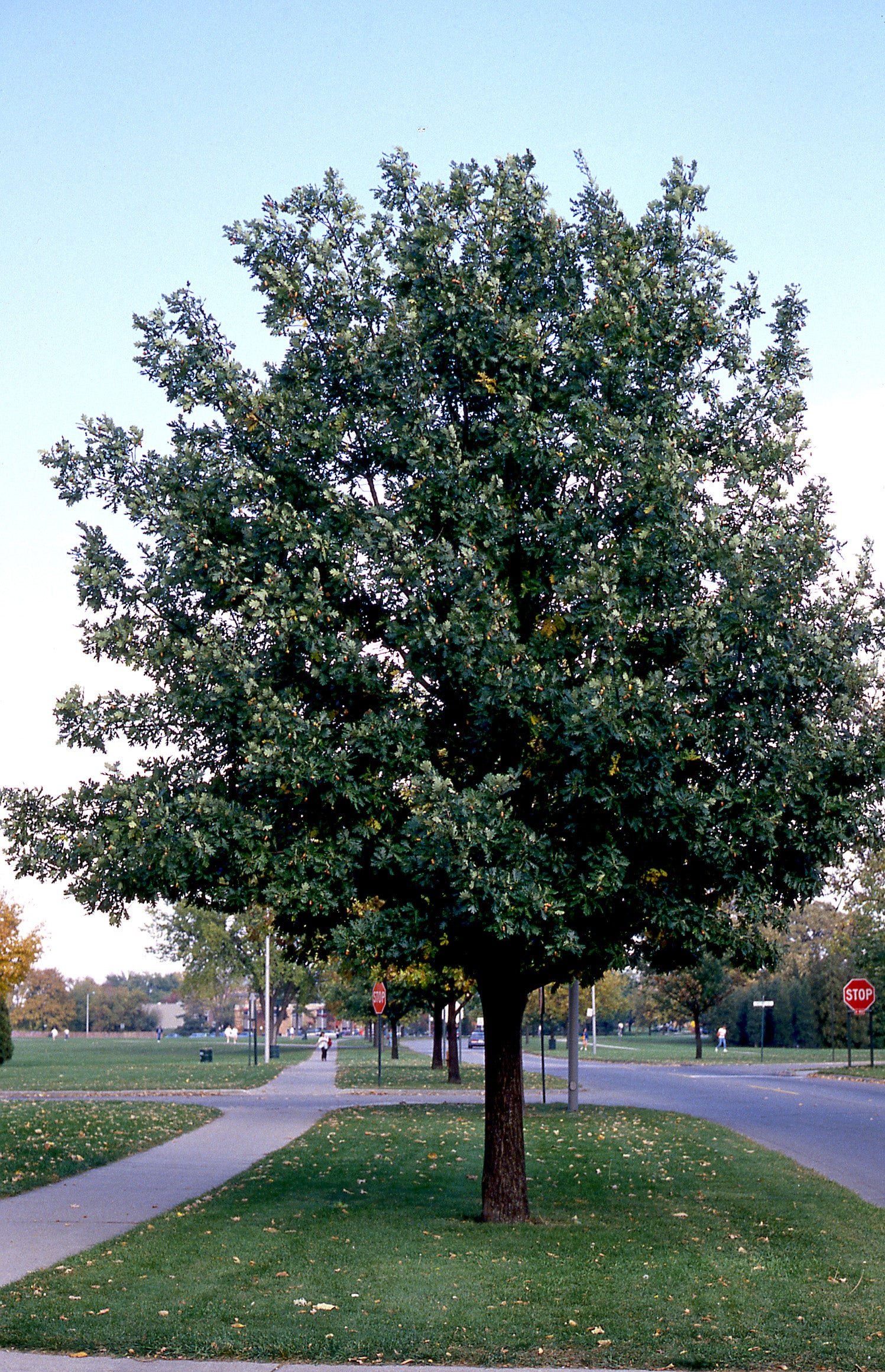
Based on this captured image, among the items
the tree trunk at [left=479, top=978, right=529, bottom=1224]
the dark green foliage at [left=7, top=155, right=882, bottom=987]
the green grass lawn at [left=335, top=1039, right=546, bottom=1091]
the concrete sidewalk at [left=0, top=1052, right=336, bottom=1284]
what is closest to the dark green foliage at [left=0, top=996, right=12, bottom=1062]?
the green grass lawn at [left=335, top=1039, right=546, bottom=1091]

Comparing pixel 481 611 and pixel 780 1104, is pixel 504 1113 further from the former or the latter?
pixel 780 1104

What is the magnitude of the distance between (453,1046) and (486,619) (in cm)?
2867

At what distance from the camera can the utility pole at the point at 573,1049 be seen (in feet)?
78.5

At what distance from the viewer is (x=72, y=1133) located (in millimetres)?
20422

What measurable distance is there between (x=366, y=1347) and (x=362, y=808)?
372 cm

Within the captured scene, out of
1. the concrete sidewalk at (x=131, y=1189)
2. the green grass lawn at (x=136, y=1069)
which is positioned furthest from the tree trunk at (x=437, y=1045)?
the concrete sidewalk at (x=131, y=1189)

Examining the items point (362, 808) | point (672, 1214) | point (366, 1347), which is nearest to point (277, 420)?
point (362, 808)

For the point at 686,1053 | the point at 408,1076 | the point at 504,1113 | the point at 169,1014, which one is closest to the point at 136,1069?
the point at 408,1076

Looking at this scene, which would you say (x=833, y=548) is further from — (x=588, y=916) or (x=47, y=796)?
(x=47, y=796)

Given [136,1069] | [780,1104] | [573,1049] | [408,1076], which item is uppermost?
[573,1049]

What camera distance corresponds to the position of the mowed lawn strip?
7523 mm

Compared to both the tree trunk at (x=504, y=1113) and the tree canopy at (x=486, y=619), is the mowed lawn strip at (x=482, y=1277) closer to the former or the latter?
the tree trunk at (x=504, y=1113)

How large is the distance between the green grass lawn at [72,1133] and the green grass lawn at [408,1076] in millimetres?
6696

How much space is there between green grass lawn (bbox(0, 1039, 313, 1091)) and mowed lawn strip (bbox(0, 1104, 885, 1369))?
71.2ft
